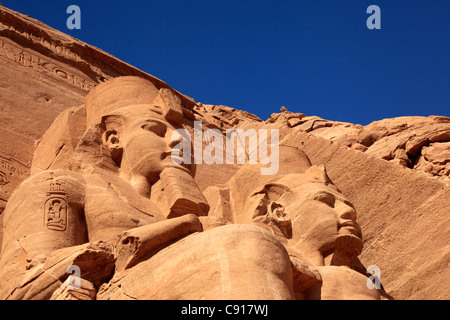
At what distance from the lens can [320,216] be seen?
7.11m

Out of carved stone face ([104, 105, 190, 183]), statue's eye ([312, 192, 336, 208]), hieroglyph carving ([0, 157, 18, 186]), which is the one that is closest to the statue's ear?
statue's eye ([312, 192, 336, 208])

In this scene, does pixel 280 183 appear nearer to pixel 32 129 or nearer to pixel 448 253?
pixel 448 253

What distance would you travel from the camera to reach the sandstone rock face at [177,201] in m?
5.34

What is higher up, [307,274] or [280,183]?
[280,183]

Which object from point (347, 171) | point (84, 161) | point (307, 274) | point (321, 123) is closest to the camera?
point (307, 274)

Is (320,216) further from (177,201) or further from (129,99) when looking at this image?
(129,99)

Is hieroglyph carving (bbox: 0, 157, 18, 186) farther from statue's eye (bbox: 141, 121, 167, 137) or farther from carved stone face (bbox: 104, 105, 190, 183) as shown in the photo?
statue's eye (bbox: 141, 121, 167, 137)

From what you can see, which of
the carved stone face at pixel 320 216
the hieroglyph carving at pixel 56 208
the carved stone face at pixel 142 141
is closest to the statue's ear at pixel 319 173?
the carved stone face at pixel 320 216

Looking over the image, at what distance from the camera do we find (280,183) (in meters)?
7.77

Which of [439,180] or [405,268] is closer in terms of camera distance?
[405,268]

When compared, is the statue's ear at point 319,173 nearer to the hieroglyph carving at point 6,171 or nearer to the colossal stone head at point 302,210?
the colossal stone head at point 302,210

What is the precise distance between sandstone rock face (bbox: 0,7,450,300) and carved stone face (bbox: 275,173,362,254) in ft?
0.04
